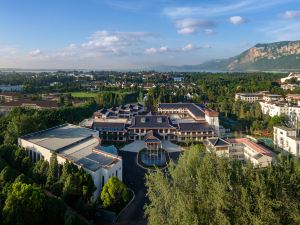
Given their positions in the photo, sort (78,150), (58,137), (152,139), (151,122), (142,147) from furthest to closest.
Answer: (151,122), (142,147), (152,139), (58,137), (78,150)

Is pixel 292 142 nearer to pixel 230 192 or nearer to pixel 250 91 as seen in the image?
pixel 230 192

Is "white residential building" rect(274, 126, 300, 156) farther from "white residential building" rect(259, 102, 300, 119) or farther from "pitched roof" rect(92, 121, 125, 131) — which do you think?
"pitched roof" rect(92, 121, 125, 131)

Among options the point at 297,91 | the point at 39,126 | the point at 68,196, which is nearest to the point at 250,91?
the point at 297,91

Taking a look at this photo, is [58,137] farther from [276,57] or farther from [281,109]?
[276,57]

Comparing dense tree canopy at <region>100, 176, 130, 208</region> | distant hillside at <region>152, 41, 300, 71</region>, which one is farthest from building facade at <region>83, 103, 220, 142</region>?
distant hillside at <region>152, 41, 300, 71</region>

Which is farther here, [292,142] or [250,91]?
[250,91]

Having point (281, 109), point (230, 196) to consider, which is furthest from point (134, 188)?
point (281, 109)

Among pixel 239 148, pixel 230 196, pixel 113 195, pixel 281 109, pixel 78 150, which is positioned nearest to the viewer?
pixel 230 196
